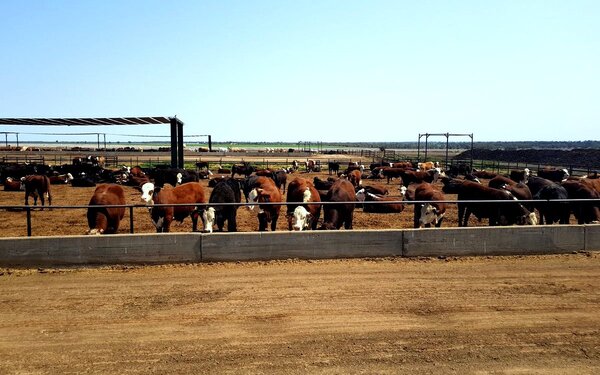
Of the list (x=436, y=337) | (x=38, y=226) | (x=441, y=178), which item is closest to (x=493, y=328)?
(x=436, y=337)

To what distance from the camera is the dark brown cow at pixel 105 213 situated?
10.1 metres

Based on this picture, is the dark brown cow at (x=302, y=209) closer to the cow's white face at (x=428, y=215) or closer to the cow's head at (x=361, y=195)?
the cow's white face at (x=428, y=215)

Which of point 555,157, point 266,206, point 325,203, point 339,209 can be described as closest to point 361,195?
point 339,209

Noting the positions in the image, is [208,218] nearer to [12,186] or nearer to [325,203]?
[325,203]

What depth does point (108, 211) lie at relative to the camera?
1059 centimetres

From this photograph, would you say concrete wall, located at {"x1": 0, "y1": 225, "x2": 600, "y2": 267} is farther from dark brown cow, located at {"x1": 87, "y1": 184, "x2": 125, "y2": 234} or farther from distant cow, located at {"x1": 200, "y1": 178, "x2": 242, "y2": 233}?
dark brown cow, located at {"x1": 87, "y1": 184, "x2": 125, "y2": 234}

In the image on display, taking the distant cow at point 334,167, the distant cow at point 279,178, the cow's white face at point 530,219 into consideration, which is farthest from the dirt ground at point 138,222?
the distant cow at point 334,167

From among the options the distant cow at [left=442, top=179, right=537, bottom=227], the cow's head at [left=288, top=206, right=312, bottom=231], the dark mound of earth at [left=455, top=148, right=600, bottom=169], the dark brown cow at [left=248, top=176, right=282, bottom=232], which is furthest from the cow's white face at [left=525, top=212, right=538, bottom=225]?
the dark mound of earth at [left=455, top=148, right=600, bottom=169]

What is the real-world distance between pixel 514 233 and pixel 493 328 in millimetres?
4286

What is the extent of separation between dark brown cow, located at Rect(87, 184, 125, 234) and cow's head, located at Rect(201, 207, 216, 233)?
2.07 metres

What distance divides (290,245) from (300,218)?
6.40 ft

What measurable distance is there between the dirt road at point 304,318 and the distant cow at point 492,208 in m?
3.36

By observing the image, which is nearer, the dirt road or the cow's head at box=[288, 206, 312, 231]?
the dirt road

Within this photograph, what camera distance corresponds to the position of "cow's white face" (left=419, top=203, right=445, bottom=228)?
1253cm
